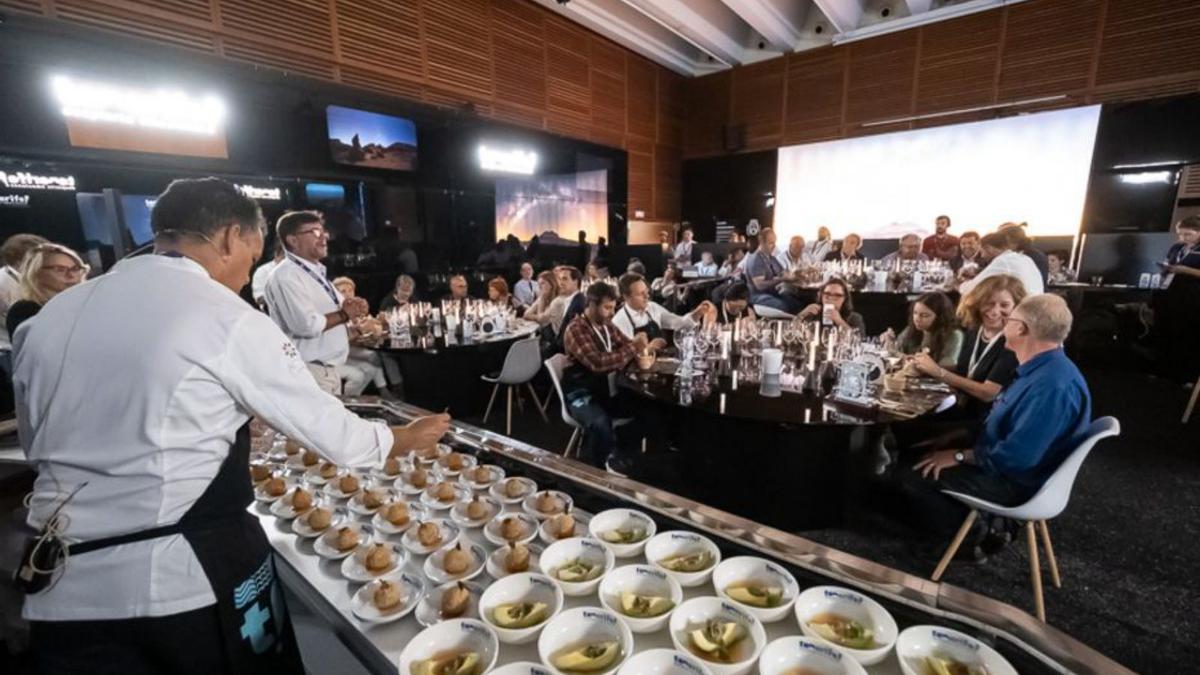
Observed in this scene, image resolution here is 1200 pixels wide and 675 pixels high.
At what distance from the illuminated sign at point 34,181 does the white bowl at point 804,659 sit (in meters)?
6.04

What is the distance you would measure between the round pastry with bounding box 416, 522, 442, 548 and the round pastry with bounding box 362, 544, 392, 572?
79 mm

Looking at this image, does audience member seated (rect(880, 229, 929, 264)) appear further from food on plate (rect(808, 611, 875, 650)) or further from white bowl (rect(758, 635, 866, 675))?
white bowl (rect(758, 635, 866, 675))

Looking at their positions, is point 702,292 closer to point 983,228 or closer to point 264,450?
point 983,228

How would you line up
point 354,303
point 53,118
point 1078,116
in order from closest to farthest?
1. point 354,303
2. point 53,118
3. point 1078,116

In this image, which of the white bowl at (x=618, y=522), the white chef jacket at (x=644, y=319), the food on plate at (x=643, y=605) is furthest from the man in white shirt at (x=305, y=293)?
the food on plate at (x=643, y=605)

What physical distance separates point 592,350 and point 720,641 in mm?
2275

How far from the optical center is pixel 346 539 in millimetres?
1208

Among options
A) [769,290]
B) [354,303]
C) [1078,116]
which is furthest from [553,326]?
[1078,116]

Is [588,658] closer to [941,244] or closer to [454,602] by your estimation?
[454,602]

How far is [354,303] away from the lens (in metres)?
3.49

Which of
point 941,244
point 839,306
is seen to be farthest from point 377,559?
point 941,244

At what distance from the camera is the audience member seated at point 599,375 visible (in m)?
3.12

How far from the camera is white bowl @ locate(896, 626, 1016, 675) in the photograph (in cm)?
83

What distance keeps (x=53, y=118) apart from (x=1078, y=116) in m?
11.9
